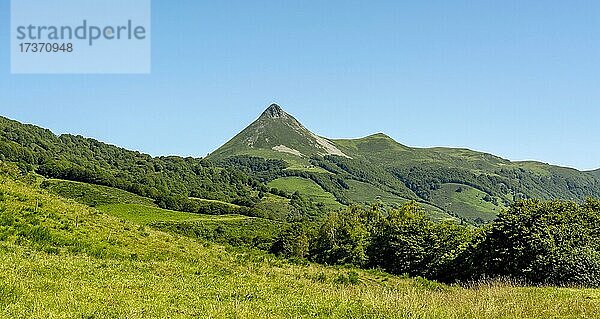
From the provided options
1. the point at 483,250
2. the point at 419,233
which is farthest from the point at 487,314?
the point at 419,233

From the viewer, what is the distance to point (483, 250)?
60.3 metres

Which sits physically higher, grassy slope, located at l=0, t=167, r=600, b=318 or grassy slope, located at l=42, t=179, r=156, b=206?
grassy slope, located at l=42, t=179, r=156, b=206

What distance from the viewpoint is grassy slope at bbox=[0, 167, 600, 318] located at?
1454cm

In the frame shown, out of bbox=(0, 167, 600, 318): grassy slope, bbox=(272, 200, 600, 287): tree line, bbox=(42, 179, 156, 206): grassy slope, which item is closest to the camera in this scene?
bbox=(0, 167, 600, 318): grassy slope

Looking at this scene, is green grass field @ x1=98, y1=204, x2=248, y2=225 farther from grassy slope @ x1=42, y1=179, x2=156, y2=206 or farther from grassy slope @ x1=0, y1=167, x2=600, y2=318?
grassy slope @ x1=0, y1=167, x2=600, y2=318

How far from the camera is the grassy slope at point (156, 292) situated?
14.5m

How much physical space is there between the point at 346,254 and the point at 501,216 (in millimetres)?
40517

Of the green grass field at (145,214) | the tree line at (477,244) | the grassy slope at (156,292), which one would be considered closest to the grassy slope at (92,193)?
the green grass field at (145,214)

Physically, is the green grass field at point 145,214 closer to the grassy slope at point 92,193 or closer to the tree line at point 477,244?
the grassy slope at point 92,193

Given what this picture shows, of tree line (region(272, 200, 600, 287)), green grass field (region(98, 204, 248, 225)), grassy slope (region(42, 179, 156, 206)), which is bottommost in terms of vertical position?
tree line (region(272, 200, 600, 287))

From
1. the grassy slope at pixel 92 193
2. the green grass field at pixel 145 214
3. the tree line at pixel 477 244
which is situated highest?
the grassy slope at pixel 92 193

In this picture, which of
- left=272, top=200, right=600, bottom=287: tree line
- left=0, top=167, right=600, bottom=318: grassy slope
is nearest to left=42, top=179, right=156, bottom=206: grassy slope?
left=272, top=200, right=600, bottom=287: tree line

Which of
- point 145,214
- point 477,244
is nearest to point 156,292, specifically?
point 477,244

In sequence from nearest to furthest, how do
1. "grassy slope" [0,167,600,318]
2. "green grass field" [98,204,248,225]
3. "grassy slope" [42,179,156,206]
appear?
"grassy slope" [0,167,600,318], "green grass field" [98,204,248,225], "grassy slope" [42,179,156,206]
